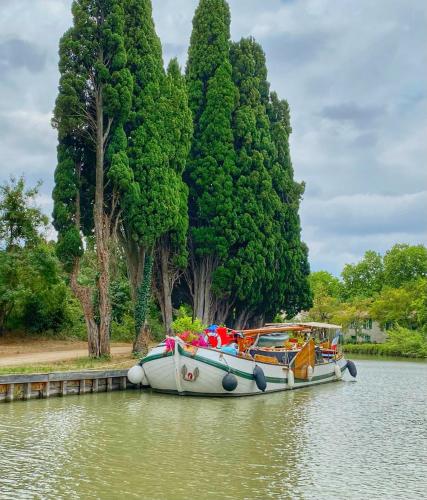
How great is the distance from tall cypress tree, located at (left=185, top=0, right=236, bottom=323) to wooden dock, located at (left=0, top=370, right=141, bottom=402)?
1493cm

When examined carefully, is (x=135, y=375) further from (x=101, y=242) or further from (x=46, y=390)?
(x=101, y=242)

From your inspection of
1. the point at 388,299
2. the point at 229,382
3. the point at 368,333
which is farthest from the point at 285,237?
the point at 368,333

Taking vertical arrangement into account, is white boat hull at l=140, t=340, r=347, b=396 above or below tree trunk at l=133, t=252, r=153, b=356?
below

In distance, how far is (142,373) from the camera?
24.2 meters

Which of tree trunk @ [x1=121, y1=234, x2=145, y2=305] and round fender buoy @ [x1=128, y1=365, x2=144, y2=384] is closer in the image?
round fender buoy @ [x1=128, y1=365, x2=144, y2=384]

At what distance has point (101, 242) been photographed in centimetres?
2969

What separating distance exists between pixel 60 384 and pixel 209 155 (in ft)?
68.7

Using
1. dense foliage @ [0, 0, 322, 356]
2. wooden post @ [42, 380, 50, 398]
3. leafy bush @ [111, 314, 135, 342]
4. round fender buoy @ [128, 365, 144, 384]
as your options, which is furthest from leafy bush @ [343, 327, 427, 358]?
wooden post @ [42, 380, 50, 398]

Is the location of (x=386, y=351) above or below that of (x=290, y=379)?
above

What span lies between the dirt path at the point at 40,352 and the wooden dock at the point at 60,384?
3.26 metres

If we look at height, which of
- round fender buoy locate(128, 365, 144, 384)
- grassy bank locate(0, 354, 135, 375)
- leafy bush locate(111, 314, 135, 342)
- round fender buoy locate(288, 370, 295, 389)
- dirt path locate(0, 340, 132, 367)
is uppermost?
leafy bush locate(111, 314, 135, 342)

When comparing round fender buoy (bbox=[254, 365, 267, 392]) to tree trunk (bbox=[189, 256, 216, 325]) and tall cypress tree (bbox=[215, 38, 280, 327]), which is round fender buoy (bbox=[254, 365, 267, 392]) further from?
tree trunk (bbox=[189, 256, 216, 325])

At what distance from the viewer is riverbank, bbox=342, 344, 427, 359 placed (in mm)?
57312

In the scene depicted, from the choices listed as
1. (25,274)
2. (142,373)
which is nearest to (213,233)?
(25,274)
